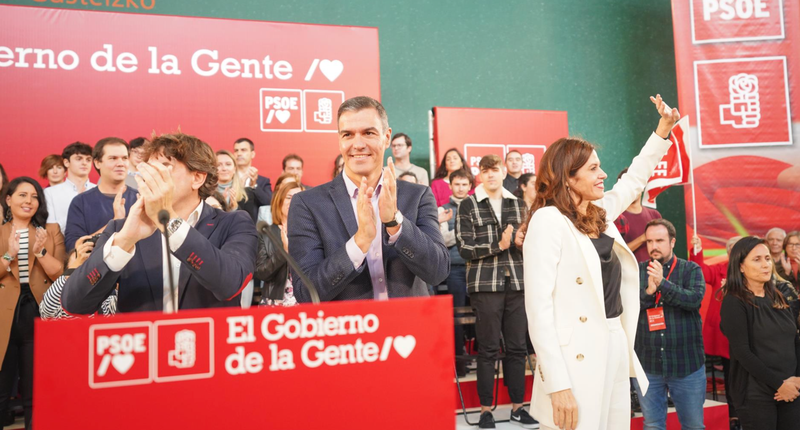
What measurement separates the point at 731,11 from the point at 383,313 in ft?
22.7

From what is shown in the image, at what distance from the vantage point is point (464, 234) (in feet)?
15.3

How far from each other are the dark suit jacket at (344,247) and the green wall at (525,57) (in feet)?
18.3

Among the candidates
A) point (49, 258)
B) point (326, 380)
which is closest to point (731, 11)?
point (49, 258)

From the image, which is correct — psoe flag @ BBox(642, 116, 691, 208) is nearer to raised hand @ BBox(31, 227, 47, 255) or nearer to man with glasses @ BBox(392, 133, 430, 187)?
man with glasses @ BBox(392, 133, 430, 187)

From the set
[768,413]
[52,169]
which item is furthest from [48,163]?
[768,413]

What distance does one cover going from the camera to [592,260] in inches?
85.5

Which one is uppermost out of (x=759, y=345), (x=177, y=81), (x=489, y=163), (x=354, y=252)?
(x=177, y=81)

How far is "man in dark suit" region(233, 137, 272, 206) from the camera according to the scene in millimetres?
5289

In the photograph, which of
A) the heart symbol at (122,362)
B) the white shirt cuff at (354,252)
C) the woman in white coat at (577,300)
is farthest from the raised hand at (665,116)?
the heart symbol at (122,362)

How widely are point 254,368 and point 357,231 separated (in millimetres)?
750

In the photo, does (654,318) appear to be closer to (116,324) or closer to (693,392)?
(693,392)

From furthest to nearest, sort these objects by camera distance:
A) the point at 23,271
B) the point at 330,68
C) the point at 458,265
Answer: the point at 330,68 → the point at 458,265 → the point at 23,271

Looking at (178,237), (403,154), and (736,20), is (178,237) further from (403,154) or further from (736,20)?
(736,20)

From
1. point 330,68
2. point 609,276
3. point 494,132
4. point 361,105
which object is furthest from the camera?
point 494,132
